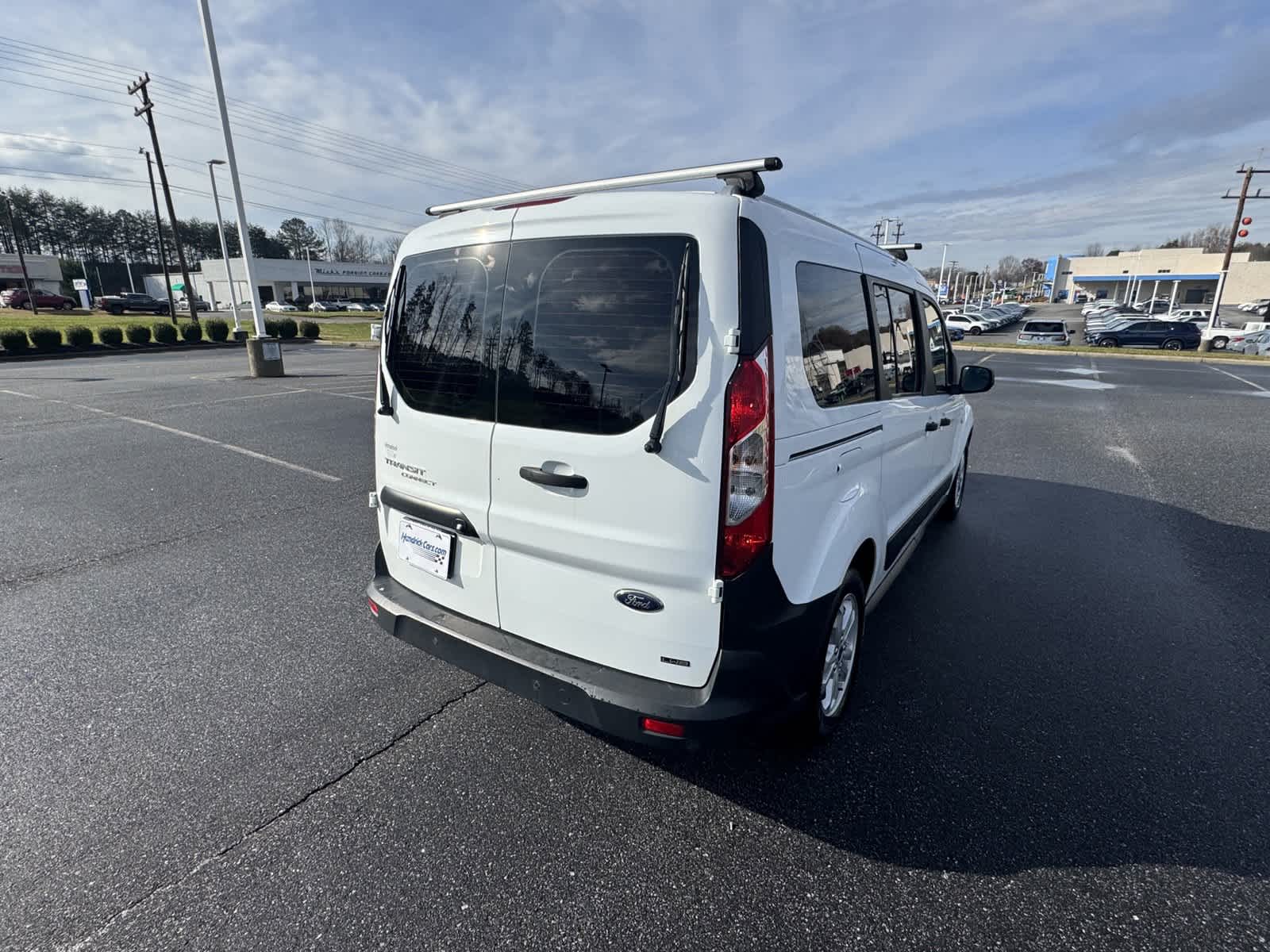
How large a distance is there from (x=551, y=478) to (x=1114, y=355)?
31029 millimetres

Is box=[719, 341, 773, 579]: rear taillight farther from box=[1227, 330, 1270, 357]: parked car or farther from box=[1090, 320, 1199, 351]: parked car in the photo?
box=[1090, 320, 1199, 351]: parked car

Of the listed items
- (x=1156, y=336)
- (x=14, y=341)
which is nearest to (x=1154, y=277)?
(x=1156, y=336)

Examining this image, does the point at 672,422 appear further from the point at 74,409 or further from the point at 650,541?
the point at 74,409

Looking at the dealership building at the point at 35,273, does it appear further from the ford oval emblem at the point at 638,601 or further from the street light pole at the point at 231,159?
the ford oval emblem at the point at 638,601

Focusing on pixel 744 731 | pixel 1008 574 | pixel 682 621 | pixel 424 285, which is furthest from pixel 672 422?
pixel 1008 574

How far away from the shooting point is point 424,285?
2.66 meters

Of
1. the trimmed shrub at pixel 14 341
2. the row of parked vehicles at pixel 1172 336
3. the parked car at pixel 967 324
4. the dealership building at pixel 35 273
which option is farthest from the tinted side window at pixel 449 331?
the dealership building at pixel 35 273

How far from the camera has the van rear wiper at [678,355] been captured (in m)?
1.96

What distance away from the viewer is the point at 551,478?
2.16 metres

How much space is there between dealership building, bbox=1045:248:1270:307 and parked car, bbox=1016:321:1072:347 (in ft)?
186

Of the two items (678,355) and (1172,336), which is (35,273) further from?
(1172,336)

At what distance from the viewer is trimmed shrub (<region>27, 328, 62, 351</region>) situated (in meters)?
21.3

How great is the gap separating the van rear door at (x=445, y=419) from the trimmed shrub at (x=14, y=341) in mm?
26485

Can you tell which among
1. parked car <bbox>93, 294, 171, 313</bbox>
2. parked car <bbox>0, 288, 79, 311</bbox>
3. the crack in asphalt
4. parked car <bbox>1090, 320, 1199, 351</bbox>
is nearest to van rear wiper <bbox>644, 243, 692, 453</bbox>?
the crack in asphalt
